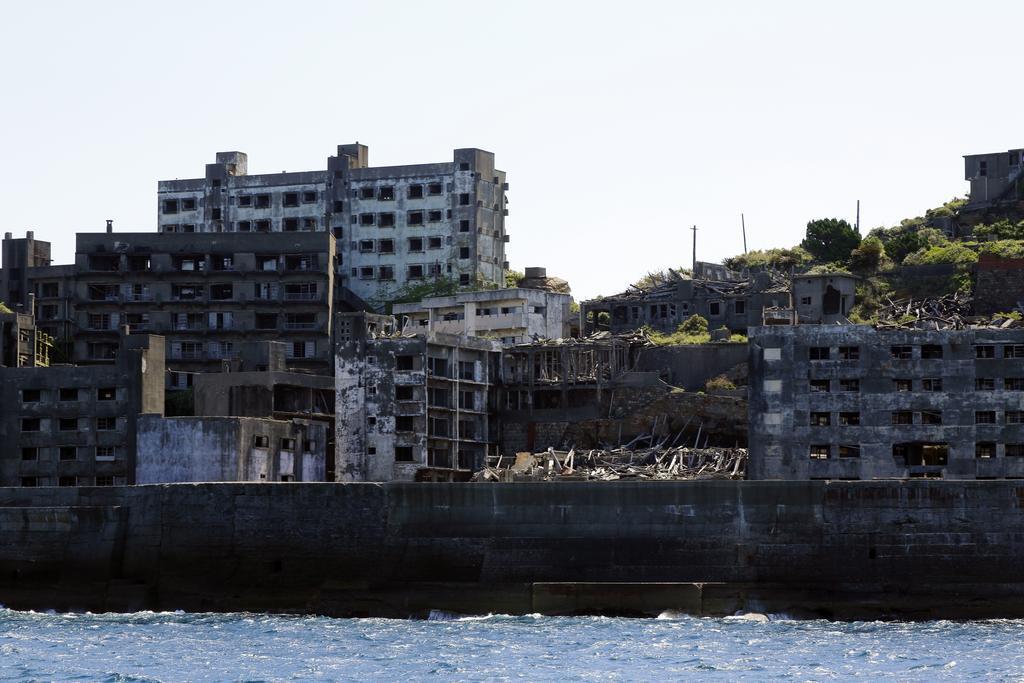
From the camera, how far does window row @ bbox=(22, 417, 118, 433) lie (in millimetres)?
100750

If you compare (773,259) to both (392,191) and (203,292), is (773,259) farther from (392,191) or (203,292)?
(203,292)

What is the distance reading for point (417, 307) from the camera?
122m

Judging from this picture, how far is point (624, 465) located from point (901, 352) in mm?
14159

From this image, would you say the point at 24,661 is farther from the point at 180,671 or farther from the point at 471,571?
the point at 471,571

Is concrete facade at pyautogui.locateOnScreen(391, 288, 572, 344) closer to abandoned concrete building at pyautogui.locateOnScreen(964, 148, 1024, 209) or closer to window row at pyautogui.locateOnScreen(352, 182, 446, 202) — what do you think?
window row at pyautogui.locateOnScreen(352, 182, 446, 202)

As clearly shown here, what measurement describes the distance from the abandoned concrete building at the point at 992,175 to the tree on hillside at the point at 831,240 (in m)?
11.1

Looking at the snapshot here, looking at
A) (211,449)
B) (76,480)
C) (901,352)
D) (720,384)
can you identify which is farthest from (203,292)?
(901,352)

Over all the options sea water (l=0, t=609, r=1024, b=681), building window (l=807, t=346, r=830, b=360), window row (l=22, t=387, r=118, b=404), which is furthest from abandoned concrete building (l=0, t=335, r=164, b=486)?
building window (l=807, t=346, r=830, b=360)

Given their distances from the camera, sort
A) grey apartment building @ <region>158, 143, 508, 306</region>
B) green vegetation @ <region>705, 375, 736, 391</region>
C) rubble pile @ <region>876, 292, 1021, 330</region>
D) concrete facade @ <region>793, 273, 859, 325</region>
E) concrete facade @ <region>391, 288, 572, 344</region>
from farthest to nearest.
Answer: grey apartment building @ <region>158, 143, 508, 306</region> < concrete facade @ <region>391, 288, 572, 344</region> < concrete facade @ <region>793, 273, 859, 325</region> < green vegetation @ <region>705, 375, 736, 391</region> < rubble pile @ <region>876, 292, 1021, 330</region>

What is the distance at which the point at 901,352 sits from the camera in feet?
303

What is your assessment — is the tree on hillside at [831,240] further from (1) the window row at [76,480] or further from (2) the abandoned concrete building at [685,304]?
(1) the window row at [76,480]

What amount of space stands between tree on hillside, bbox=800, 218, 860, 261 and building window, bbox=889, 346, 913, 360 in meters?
43.7

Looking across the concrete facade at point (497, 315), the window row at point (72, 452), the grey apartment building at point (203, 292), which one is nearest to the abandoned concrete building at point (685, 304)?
the concrete facade at point (497, 315)

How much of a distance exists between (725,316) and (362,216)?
26835 mm
